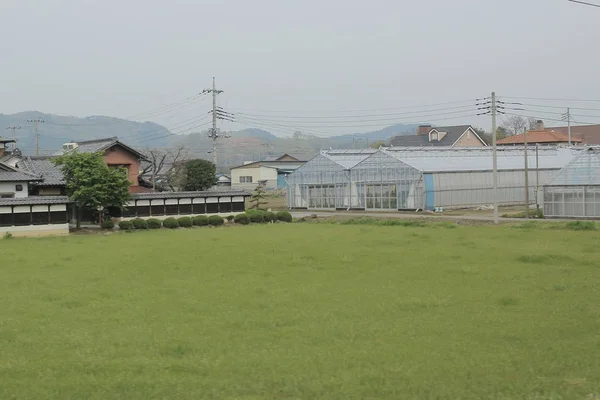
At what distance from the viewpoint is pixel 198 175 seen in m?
53.7

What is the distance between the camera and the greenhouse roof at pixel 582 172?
121ft

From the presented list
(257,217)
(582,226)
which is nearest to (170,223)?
(257,217)

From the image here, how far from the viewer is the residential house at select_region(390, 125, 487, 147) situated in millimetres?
81875

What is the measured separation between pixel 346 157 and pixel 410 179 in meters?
8.54

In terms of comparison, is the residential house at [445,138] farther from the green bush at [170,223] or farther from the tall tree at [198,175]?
the green bush at [170,223]

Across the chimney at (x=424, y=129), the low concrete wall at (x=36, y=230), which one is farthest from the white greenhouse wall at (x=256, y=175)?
the low concrete wall at (x=36, y=230)

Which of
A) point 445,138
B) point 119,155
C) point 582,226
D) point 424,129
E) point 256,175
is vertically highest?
point 424,129

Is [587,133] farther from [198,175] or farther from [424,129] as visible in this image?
[198,175]

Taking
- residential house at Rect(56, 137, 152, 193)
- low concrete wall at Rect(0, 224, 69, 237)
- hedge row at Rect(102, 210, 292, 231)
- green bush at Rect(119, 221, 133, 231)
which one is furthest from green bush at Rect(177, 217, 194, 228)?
residential house at Rect(56, 137, 152, 193)

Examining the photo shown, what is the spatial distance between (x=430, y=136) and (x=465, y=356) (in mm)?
77125

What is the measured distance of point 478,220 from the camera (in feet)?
119

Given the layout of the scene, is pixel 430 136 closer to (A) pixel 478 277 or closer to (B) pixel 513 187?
(B) pixel 513 187

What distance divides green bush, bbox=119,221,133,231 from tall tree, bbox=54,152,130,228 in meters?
1.64

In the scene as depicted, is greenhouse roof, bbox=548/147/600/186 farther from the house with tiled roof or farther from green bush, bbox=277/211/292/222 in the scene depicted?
the house with tiled roof
